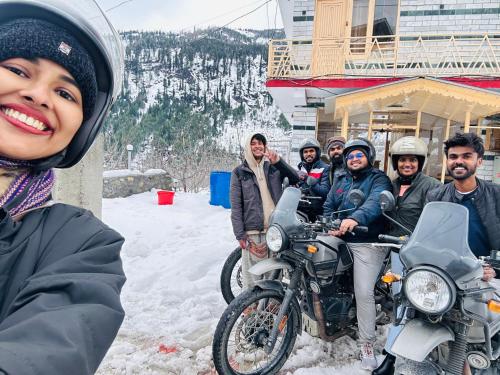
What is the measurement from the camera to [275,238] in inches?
99.6

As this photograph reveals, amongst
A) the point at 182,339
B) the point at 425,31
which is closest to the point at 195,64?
the point at 425,31

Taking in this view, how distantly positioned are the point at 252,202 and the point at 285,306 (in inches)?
46.4

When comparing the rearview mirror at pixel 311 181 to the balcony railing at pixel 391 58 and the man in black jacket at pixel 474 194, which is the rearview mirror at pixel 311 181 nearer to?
the man in black jacket at pixel 474 194

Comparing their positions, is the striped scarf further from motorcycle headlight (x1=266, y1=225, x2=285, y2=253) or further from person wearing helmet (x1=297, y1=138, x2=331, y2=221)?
person wearing helmet (x1=297, y1=138, x2=331, y2=221)

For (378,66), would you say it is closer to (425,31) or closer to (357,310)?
(425,31)

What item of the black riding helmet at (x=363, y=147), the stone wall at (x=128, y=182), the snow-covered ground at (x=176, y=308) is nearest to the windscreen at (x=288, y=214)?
the black riding helmet at (x=363, y=147)

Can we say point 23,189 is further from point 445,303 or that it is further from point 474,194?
point 474,194

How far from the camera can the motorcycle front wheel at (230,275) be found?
3.46 meters

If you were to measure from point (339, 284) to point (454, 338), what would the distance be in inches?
42.0

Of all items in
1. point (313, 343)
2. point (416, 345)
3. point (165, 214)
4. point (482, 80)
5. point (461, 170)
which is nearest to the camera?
point (416, 345)

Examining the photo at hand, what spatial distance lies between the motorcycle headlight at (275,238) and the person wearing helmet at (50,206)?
166 centimetres

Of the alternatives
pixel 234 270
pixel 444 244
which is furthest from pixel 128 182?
pixel 444 244

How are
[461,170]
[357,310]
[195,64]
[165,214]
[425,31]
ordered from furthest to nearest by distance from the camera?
1. [195,64]
2. [425,31]
3. [165,214]
4. [357,310]
5. [461,170]

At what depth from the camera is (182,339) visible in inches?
115
